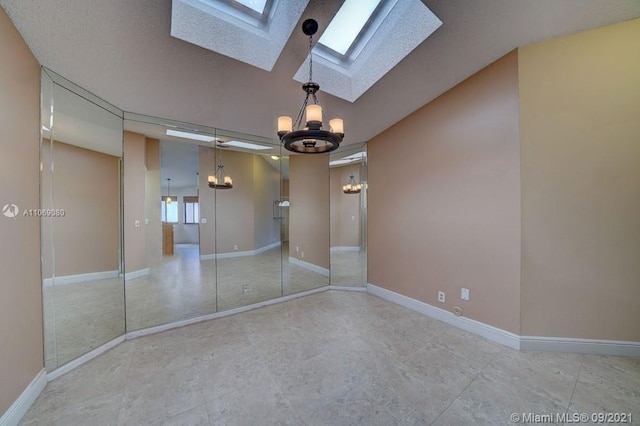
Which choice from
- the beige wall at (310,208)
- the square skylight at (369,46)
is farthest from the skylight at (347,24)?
the beige wall at (310,208)

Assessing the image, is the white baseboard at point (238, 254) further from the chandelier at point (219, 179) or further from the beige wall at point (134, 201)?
the chandelier at point (219, 179)

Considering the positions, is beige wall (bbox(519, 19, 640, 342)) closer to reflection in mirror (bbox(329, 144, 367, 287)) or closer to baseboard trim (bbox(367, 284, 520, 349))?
baseboard trim (bbox(367, 284, 520, 349))

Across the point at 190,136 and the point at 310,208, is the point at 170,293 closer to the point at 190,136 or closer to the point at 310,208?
the point at 190,136

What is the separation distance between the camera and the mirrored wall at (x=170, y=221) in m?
2.21

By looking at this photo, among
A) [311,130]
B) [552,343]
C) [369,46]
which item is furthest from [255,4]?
[552,343]


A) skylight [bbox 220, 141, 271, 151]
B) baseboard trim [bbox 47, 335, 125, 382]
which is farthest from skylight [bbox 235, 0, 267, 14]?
baseboard trim [bbox 47, 335, 125, 382]

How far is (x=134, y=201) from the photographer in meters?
2.88

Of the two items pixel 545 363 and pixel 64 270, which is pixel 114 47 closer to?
pixel 64 270

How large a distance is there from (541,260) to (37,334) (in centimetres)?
459

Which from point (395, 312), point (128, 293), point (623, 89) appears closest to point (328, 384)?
point (395, 312)

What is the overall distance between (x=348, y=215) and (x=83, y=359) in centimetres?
386

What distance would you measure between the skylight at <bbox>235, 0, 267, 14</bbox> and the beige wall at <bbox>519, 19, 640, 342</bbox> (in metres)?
2.62

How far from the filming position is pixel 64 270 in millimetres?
2221

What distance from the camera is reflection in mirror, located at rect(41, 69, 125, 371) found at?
2.05m
